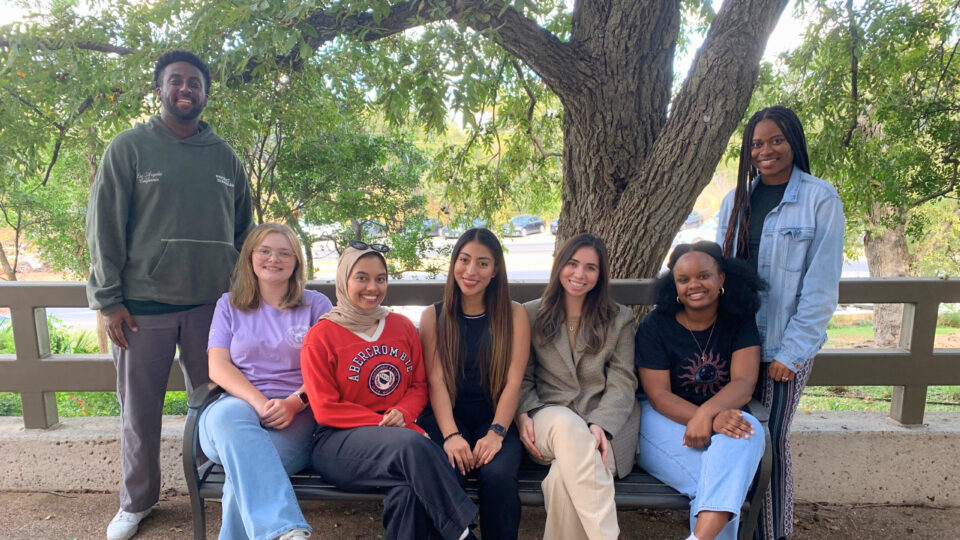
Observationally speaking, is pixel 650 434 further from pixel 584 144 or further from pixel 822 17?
pixel 822 17

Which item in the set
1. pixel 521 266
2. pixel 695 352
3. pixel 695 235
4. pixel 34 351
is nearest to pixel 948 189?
pixel 695 235

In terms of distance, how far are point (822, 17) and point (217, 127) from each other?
15.9 feet

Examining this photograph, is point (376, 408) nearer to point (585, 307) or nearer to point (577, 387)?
point (577, 387)

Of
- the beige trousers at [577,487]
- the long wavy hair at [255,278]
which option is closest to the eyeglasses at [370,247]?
the long wavy hair at [255,278]

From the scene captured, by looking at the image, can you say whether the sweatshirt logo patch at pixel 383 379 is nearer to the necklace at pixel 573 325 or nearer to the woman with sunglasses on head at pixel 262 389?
the woman with sunglasses on head at pixel 262 389

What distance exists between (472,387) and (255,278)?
1.15m

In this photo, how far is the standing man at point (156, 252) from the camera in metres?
2.81

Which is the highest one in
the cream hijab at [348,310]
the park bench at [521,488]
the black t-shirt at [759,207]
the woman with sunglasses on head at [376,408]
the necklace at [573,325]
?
the black t-shirt at [759,207]

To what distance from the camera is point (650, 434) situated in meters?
2.67

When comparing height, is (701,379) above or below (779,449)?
above

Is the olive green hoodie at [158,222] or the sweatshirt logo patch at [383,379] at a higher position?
the olive green hoodie at [158,222]

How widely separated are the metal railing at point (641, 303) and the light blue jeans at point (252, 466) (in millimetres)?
993

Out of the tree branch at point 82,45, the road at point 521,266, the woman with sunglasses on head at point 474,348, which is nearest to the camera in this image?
the woman with sunglasses on head at point 474,348

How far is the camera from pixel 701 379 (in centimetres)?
271
